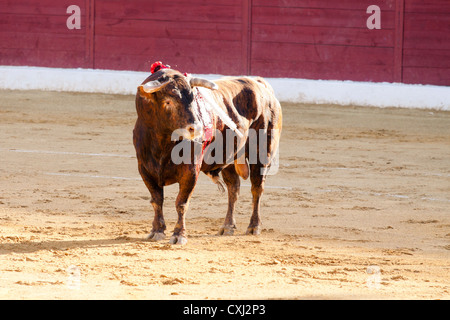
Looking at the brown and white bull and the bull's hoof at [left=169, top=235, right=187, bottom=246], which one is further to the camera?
the bull's hoof at [left=169, top=235, right=187, bottom=246]

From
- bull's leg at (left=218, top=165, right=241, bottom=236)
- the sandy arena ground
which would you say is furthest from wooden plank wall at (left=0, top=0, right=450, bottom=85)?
bull's leg at (left=218, top=165, right=241, bottom=236)

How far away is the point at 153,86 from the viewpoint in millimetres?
4812

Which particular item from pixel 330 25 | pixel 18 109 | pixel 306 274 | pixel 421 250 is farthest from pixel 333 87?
pixel 306 274

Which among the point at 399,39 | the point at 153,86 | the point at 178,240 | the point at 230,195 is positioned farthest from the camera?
the point at 399,39

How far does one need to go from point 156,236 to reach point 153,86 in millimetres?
974

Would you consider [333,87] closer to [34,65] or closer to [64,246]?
[34,65]

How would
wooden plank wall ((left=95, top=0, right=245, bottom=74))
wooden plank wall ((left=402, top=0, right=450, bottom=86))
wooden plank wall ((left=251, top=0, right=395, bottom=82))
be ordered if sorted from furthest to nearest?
wooden plank wall ((left=95, top=0, right=245, bottom=74)) < wooden plank wall ((left=251, top=0, right=395, bottom=82)) < wooden plank wall ((left=402, top=0, right=450, bottom=86))

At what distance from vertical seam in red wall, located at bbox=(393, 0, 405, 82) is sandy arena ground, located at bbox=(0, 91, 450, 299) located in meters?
2.19

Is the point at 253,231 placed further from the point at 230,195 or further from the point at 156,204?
the point at 156,204

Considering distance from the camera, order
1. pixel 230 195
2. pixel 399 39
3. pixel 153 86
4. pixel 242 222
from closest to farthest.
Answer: pixel 153 86 < pixel 230 195 < pixel 242 222 < pixel 399 39

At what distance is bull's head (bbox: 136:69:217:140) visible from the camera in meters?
4.86

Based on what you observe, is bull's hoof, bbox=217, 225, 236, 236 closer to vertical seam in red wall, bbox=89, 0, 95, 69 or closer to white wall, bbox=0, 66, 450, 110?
white wall, bbox=0, 66, 450, 110

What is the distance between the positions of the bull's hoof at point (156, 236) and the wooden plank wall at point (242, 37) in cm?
831

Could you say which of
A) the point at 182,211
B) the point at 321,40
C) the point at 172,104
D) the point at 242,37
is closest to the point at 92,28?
the point at 242,37
